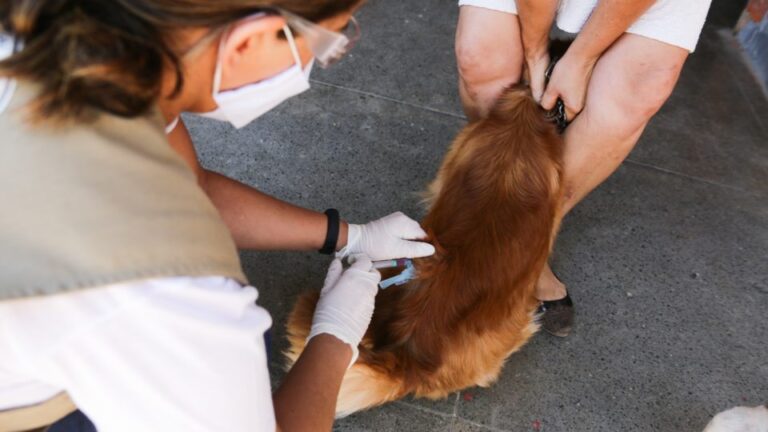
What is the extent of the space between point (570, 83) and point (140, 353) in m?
1.45

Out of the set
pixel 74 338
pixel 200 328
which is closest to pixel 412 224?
pixel 200 328

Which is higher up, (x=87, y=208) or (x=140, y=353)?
(x=87, y=208)

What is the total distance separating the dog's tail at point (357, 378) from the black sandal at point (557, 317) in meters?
0.66

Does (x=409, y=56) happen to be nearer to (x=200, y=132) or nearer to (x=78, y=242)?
(x=200, y=132)

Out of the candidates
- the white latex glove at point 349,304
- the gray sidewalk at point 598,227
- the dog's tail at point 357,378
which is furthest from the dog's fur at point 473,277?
the gray sidewalk at point 598,227

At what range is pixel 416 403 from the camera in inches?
74.4

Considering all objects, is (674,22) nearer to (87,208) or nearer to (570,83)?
(570,83)

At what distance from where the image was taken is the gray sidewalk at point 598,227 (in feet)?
6.47

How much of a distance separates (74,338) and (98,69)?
33cm

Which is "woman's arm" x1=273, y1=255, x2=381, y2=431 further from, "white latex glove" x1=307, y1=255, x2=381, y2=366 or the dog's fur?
the dog's fur

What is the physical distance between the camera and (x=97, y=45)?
0.76m

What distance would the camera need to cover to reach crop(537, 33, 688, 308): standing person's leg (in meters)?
1.77

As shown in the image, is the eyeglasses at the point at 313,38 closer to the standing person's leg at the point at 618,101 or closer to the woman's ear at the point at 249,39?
the woman's ear at the point at 249,39

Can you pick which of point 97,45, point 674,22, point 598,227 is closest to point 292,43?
point 97,45
